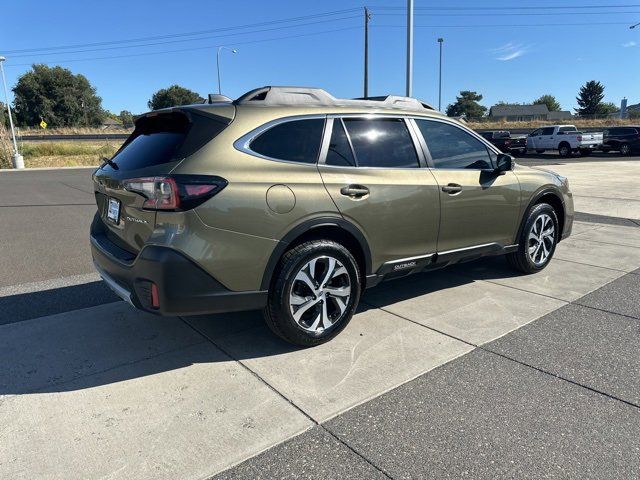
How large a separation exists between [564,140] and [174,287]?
30581mm

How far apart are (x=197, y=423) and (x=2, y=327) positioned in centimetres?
235

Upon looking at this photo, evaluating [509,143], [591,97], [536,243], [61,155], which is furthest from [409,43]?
[591,97]

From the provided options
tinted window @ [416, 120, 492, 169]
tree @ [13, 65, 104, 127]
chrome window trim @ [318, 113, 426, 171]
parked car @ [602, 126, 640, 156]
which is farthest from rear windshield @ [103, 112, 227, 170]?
tree @ [13, 65, 104, 127]

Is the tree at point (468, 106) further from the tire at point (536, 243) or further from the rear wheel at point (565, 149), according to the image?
the tire at point (536, 243)

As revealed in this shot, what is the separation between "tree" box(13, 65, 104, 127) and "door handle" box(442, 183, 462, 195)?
81.6 metres

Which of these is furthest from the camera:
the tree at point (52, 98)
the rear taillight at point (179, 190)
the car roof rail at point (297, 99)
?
the tree at point (52, 98)

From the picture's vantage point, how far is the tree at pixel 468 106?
Result: 384 ft

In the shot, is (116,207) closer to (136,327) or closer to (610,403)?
(136,327)

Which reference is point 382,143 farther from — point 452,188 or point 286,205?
point 286,205

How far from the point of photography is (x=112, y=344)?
369cm

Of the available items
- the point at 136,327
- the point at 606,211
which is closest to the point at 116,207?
the point at 136,327

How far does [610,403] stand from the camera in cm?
289

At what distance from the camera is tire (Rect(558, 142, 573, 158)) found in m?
28.8

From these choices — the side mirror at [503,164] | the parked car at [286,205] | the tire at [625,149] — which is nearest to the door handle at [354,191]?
the parked car at [286,205]
